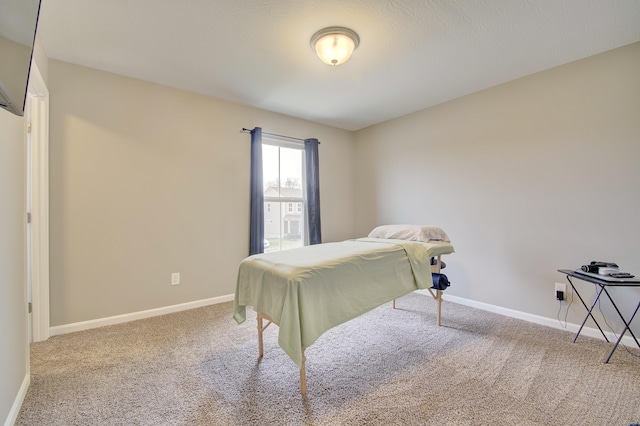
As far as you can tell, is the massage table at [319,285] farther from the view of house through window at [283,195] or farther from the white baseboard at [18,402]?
the view of house through window at [283,195]

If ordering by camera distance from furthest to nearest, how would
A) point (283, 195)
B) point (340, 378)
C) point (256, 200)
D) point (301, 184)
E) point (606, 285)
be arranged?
point (301, 184) < point (283, 195) < point (256, 200) < point (606, 285) < point (340, 378)

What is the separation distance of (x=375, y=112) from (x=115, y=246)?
3410 mm

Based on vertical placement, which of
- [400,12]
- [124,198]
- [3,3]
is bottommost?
[124,198]

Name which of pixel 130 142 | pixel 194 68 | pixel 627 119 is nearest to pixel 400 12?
pixel 194 68

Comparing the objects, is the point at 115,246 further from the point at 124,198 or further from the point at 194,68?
the point at 194,68

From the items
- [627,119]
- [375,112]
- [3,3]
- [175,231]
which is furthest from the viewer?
[375,112]

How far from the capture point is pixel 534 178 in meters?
2.70

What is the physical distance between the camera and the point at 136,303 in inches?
108

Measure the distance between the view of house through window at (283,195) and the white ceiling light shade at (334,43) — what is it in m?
1.79

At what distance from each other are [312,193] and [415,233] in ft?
5.87

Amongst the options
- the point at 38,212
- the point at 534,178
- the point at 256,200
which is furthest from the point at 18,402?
the point at 534,178

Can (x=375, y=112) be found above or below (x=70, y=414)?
above

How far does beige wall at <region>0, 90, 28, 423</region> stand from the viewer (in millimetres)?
1355

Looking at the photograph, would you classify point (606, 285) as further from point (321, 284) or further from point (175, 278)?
point (175, 278)
